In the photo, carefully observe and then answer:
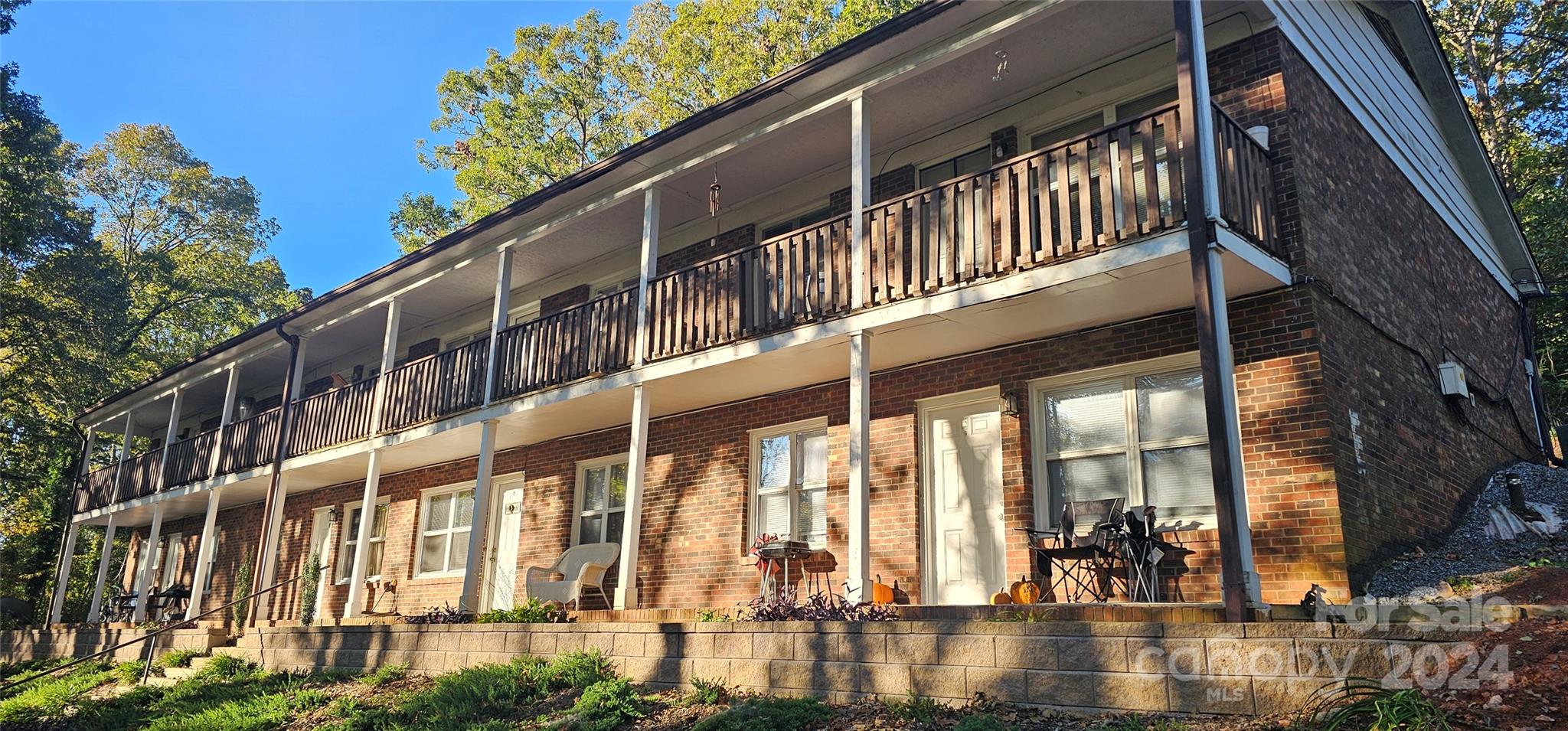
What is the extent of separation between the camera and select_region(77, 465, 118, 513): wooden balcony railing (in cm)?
2325

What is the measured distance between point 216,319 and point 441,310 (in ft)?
83.8

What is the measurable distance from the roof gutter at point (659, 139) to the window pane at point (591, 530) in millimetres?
4240

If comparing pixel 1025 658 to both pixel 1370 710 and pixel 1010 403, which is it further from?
pixel 1010 403

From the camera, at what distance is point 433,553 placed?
17.4 metres

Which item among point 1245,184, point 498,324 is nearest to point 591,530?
point 498,324

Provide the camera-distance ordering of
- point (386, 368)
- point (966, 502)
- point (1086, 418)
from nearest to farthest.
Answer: point (1086, 418) → point (966, 502) → point (386, 368)

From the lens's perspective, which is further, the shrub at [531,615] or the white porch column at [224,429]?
the white porch column at [224,429]

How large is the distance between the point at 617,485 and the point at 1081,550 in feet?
25.7

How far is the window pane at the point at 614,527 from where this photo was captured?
14383 mm

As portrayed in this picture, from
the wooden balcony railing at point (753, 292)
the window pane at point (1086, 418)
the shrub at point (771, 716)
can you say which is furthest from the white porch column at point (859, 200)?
the shrub at point (771, 716)

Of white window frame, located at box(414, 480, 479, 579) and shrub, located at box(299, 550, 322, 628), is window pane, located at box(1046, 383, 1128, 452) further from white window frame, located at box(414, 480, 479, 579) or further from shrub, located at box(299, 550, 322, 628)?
shrub, located at box(299, 550, 322, 628)

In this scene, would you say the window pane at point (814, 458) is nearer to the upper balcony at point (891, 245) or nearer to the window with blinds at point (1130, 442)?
the upper balcony at point (891, 245)

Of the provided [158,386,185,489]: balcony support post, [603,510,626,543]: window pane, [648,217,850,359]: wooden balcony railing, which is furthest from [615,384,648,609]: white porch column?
[158,386,185,489]: balcony support post

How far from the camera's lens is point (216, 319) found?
38.8 m
